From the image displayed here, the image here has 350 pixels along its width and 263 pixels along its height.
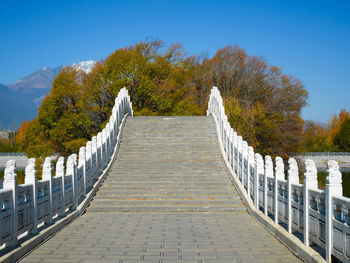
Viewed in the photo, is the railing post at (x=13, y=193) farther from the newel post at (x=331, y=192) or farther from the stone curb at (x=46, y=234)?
the newel post at (x=331, y=192)

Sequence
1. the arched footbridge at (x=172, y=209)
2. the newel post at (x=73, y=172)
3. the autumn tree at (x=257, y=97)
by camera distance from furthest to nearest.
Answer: the autumn tree at (x=257, y=97) → the newel post at (x=73, y=172) → the arched footbridge at (x=172, y=209)

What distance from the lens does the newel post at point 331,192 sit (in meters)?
5.85

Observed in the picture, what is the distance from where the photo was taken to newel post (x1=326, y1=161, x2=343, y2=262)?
585 cm

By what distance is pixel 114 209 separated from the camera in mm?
12562

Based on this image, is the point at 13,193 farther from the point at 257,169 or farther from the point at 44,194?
the point at 257,169

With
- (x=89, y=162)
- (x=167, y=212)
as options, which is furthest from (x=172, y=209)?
(x=89, y=162)

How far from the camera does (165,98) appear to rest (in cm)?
3803

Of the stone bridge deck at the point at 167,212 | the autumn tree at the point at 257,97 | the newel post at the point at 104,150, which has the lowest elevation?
the stone bridge deck at the point at 167,212

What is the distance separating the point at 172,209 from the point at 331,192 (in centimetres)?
718

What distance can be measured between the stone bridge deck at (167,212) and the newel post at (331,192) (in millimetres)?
1120

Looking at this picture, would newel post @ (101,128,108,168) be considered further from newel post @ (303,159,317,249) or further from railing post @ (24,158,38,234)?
newel post @ (303,159,317,249)

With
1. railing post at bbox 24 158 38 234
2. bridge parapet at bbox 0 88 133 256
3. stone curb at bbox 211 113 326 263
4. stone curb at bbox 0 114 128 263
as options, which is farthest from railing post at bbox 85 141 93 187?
railing post at bbox 24 158 38 234

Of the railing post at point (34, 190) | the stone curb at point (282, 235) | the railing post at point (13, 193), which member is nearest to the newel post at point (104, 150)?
the stone curb at point (282, 235)

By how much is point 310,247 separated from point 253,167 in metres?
5.35
